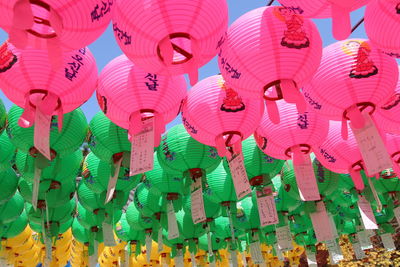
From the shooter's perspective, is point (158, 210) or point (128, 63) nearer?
point (128, 63)

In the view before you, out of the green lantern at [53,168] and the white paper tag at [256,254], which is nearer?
the green lantern at [53,168]

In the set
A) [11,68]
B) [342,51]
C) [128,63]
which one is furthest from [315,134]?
[11,68]

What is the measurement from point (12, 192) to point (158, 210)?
71.7 inches

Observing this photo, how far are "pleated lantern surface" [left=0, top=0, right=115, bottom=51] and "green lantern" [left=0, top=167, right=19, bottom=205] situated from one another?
2.86 metres

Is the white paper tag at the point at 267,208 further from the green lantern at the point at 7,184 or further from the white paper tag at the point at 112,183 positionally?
the green lantern at the point at 7,184

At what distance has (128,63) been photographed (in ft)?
8.00

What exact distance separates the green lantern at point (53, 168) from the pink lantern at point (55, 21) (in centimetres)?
212

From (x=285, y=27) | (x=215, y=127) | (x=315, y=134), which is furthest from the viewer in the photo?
(x=315, y=134)

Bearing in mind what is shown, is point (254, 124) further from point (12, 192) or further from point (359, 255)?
point (359, 255)

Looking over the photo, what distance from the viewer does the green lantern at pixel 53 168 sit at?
3.57m

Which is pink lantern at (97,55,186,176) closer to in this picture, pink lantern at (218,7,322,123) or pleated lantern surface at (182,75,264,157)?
pleated lantern surface at (182,75,264,157)

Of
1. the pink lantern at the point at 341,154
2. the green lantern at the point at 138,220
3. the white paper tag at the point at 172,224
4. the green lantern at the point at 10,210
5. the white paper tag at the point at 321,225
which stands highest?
the green lantern at the point at 10,210

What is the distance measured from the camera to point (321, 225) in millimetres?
3541

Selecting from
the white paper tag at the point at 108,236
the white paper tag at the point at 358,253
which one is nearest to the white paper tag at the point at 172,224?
the white paper tag at the point at 108,236
